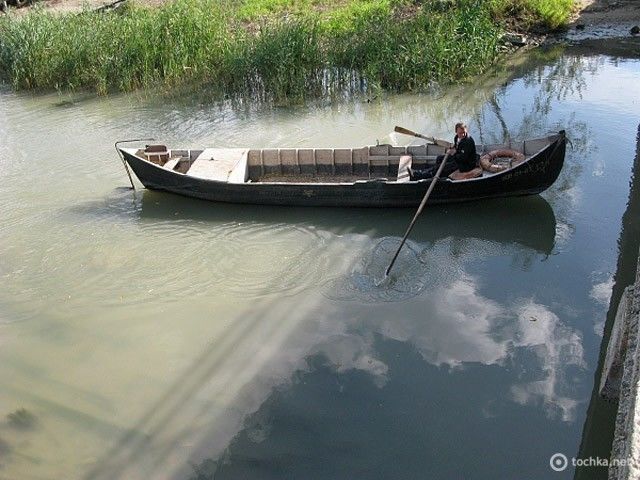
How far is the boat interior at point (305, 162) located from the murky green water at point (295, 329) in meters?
0.61

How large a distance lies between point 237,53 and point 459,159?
7.98 meters

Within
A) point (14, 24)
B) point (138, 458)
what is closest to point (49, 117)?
point (14, 24)

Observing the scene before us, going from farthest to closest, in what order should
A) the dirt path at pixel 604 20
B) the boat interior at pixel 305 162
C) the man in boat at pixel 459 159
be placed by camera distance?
the dirt path at pixel 604 20, the boat interior at pixel 305 162, the man in boat at pixel 459 159

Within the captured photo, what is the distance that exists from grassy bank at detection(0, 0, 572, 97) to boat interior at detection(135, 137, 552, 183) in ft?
15.4

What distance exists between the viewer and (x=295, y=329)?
7434 mm

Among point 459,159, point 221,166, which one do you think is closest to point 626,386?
point 459,159

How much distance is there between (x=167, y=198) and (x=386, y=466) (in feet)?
21.4

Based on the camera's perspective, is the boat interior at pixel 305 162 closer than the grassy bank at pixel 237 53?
Yes

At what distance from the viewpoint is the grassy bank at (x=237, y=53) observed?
49.3 feet

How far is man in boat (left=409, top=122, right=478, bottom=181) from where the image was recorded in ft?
30.5

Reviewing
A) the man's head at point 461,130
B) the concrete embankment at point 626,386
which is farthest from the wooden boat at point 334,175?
the concrete embankment at point 626,386

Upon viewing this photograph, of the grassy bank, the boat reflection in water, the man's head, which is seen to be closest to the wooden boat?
the boat reflection in water

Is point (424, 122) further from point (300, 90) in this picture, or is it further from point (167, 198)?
point (167, 198)

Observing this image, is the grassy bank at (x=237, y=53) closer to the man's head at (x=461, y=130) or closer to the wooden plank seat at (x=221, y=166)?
the wooden plank seat at (x=221, y=166)
